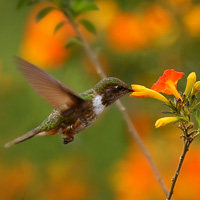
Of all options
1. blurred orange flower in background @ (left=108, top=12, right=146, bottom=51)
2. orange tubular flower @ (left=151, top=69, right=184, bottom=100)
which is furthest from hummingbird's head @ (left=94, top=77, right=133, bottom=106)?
blurred orange flower in background @ (left=108, top=12, right=146, bottom=51)

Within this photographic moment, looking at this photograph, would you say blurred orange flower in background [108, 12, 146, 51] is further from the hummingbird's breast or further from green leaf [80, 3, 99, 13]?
the hummingbird's breast

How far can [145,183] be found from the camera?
330 centimetres

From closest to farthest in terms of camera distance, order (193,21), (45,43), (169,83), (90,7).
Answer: (169,83) < (90,7) < (193,21) < (45,43)

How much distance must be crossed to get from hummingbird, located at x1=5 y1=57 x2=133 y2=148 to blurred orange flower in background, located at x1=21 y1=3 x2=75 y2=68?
1181 mm

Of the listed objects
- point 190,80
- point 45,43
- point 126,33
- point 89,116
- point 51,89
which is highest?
point 45,43

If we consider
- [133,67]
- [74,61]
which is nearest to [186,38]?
[133,67]

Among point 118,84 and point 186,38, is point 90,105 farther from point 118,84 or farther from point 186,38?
point 186,38

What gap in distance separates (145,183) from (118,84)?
4.06 feet

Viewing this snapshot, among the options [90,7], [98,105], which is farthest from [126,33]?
[98,105]

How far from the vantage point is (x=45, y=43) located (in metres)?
3.73

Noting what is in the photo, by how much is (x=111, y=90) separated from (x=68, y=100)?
21 centimetres

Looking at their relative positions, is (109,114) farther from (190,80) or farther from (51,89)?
(190,80)

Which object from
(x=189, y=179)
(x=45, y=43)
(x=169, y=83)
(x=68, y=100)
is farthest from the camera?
(x=45, y=43)

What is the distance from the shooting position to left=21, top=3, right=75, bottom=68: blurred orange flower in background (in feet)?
11.9
